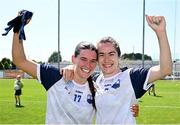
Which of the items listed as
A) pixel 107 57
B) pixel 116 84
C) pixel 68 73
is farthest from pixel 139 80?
pixel 68 73

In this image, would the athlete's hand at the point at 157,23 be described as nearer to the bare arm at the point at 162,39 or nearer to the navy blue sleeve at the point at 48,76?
the bare arm at the point at 162,39

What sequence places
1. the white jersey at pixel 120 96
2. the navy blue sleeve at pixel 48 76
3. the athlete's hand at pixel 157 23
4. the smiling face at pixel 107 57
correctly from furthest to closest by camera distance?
the navy blue sleeve at pixel 48 76 → the smiling face at pixel 107 57 → the white jersey at pixel 120 96 → the athlete's hand at pixel 157 23

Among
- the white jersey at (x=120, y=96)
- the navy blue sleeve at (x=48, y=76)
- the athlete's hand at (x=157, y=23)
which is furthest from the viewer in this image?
the navy blue sleeve at (x=48, y=76)

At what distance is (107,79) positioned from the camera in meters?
4.32

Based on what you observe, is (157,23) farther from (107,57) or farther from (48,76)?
(48,76)

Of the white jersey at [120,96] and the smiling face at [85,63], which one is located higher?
the smiling face at [85,63]

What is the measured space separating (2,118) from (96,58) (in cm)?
1108

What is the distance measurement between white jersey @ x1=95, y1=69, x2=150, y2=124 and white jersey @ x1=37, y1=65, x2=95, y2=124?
116 millimetres

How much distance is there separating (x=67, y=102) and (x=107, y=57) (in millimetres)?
582

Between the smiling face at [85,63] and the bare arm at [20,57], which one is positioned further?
the bare arm at [20,57]

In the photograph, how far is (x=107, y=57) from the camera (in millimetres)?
4230

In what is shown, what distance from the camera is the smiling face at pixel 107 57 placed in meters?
4.23

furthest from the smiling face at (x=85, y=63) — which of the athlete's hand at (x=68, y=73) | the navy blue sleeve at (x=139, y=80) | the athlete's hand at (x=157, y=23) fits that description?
the athlete's hand at (x=157, y=23)

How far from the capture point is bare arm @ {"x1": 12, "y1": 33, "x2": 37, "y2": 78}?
14.4ft
